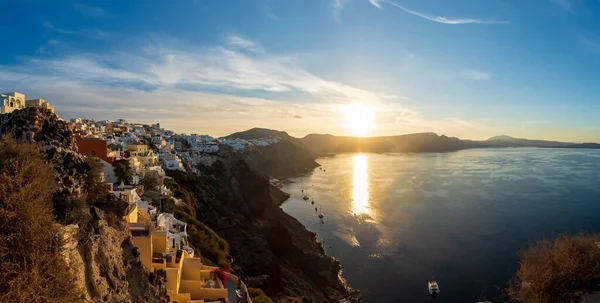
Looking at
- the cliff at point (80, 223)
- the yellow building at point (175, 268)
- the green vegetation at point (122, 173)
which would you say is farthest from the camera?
the green vegetation at point (122, 173)

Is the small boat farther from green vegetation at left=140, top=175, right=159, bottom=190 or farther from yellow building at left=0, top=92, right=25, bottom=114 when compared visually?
yellow building at left=0, top=92, right=25, bottom=114

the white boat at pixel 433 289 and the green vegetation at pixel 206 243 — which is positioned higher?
the green vegetation at pixel 206 243

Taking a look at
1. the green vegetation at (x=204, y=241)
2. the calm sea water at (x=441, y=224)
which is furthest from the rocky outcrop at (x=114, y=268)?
the calm sea water at (x=441, y=224)

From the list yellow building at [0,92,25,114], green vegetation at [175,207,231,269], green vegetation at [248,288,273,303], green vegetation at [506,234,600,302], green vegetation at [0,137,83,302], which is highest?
yellow building at [0,92,25,114]

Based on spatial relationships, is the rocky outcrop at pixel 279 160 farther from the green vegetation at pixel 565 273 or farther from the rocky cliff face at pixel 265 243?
the green vegetation at pixel 565 273

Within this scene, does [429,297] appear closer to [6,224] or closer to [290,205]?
[6,224]

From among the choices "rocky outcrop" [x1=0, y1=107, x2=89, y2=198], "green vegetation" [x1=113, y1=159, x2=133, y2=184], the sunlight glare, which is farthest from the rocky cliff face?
"rocky outcrop" [x1=0, y1=107, x2=89, y2=198]
